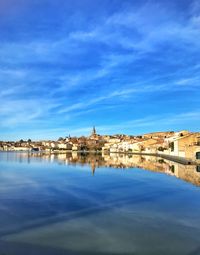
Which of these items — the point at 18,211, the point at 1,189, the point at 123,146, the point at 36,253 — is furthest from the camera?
the point at 123,146

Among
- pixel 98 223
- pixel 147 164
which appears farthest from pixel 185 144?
pixel 98 223

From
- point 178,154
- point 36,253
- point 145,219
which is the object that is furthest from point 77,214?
point 178,154

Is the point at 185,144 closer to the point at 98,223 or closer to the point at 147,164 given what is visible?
the point at 147,164

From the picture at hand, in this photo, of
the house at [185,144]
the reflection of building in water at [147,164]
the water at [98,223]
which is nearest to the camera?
the water at [98,223]

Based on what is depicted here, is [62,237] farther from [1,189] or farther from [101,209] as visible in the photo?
[1,189]

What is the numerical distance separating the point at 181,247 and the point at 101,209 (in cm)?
622

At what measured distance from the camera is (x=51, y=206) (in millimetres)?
16328

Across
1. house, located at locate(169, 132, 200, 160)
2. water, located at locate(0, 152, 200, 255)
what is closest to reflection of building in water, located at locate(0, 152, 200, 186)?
house, located at locate(169, 132, 200, 160)

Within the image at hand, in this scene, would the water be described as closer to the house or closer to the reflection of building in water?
the reflection of building in water

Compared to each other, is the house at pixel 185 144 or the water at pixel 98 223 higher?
the house at pixel 185 144

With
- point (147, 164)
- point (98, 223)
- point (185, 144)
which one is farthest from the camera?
point (185, 144)

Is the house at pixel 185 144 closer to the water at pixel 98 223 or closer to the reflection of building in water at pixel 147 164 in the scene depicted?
the reflection of building in water at pixel 147 164

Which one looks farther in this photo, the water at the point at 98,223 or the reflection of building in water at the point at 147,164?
the reflection of building in water at the point at 147,164

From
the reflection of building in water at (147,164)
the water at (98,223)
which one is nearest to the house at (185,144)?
the reflection of building in water at (147,164)
